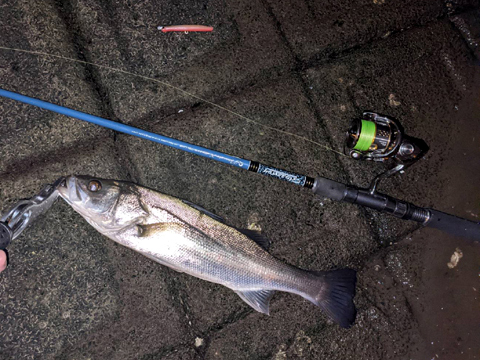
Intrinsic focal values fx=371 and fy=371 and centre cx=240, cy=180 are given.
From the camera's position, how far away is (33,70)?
307 centimetres

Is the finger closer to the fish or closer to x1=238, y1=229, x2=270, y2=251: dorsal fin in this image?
the fish

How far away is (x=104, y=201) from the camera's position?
2.71 meters

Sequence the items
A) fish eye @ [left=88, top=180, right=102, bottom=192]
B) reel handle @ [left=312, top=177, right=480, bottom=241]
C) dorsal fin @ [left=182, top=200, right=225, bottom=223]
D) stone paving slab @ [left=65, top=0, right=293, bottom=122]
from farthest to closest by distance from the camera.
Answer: stone paving slab @ [left=65, top=0, right=293, bottom=122] < reel handle @ [left=312, top=177, right=480, bottom=241] < dorsal fin @ [left=182, top=200, right=225, bottom=223] < fish eye @ [left=88, top=180, right=102, bottom=192]

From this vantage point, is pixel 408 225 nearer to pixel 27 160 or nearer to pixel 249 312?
pixel 249 312

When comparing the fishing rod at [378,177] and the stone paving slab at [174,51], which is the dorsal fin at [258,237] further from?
the stone paving slab at [174,51]

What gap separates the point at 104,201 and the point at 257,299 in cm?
142

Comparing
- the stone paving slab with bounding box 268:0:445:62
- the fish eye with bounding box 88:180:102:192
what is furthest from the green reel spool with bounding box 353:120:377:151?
the fish eye with bounding box 88:180:102:192

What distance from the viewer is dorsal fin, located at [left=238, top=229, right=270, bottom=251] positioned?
3000mm

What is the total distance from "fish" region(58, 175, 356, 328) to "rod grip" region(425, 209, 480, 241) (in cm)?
87

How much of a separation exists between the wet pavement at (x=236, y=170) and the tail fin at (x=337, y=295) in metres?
0.27

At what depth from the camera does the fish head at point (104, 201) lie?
2684 mm

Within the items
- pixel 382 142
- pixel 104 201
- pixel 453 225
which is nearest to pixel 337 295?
pixel 453 225

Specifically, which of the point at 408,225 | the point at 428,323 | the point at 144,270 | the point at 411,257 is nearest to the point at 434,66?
the point at 408,225

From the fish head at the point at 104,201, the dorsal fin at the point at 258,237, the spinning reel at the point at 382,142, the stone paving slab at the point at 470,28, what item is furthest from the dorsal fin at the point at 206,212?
the stone paving slab at the point at 470,28
